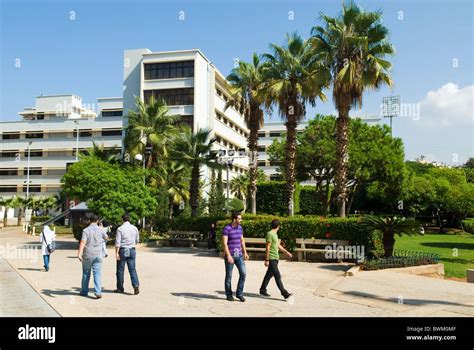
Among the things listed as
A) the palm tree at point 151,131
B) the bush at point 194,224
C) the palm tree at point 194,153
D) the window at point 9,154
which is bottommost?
the bush at point 194,224

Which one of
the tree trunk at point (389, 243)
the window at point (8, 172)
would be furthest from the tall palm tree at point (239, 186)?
the tree trunk at point (389, 243)

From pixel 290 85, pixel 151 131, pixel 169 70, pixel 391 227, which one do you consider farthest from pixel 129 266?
pixel 169 70

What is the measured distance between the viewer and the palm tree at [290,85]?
21297mm

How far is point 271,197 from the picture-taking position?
127 feet

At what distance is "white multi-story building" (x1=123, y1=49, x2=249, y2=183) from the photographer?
48500 mm

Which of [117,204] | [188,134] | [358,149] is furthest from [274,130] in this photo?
[117,204]

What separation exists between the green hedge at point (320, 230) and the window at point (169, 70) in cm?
3447

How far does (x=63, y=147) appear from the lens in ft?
207

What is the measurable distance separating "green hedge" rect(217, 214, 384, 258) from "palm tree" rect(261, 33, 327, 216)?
4093 millimetres

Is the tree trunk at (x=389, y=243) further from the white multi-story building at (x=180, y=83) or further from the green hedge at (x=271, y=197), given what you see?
the white multi-story building at (x=180, y=83)

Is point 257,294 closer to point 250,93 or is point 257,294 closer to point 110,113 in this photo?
point 250,93

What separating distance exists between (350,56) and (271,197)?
2188cm
